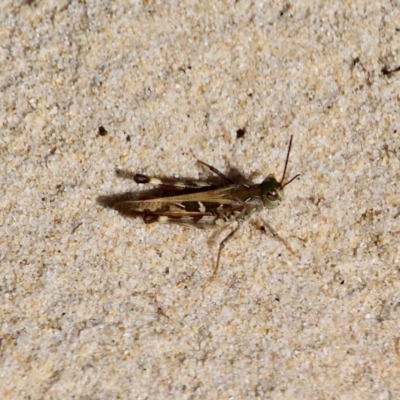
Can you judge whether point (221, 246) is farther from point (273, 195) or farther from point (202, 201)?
point (273, 195)

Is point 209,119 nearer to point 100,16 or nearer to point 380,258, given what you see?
point 100,16

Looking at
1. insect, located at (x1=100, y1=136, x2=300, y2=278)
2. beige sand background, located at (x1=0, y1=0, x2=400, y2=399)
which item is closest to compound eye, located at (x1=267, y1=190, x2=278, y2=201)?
insect, located at (x1=100, y1=136, x2=300, y2=278)

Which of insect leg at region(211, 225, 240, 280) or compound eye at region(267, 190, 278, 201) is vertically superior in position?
compound eye at region(267, 190, 278, 201)

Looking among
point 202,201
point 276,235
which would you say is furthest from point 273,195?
point 202,201

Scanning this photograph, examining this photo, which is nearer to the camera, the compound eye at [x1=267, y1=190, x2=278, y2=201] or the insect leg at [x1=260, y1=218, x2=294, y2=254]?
the compound eye at [x1=267, y1=190, x2=278, y2=201]

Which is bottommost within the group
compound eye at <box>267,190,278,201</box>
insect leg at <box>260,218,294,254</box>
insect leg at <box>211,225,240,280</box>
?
insect leg at <box>211,225,240,280</box>

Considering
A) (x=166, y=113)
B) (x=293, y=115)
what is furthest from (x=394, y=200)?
(x=166, y=113)

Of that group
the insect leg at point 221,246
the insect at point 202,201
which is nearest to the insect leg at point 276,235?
the insect at point 202,201

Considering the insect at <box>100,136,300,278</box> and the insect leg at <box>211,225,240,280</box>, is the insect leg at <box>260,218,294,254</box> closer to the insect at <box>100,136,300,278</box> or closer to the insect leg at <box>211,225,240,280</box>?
the insect at <box>100,136,300,278</box>
